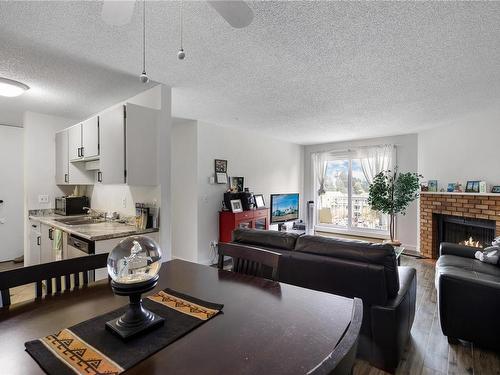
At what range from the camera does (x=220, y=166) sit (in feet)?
15.6

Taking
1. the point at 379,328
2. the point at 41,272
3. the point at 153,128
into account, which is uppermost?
the point at 153,128

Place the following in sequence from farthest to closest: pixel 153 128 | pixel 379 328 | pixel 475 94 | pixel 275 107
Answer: pixel 275 107 → pixel 475 94 → pixel 153 128 → pixel 379 328

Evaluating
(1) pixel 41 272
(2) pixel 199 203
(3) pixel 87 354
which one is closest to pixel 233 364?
(3) pixel 87 354

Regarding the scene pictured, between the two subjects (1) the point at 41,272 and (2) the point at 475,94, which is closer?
(1) the point at 41,272

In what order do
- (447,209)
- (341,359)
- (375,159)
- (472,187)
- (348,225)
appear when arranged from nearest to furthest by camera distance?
(341,359), (472,187), (447,209), (375,159), (348,225)

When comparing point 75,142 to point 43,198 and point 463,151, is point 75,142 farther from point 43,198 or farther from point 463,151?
point 463,151

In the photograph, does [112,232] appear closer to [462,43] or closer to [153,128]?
[153,128]

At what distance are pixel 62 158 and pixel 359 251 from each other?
3.94 m

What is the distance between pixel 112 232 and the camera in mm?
2549

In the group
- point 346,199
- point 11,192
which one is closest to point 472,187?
point 346,199

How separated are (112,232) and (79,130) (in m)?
1.56

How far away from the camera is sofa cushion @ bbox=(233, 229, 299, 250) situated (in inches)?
93.4

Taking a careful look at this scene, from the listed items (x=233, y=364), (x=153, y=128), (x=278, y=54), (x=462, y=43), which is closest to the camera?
(x=233, y=364)

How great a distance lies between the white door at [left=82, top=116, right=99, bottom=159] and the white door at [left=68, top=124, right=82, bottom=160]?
118 millimetres
